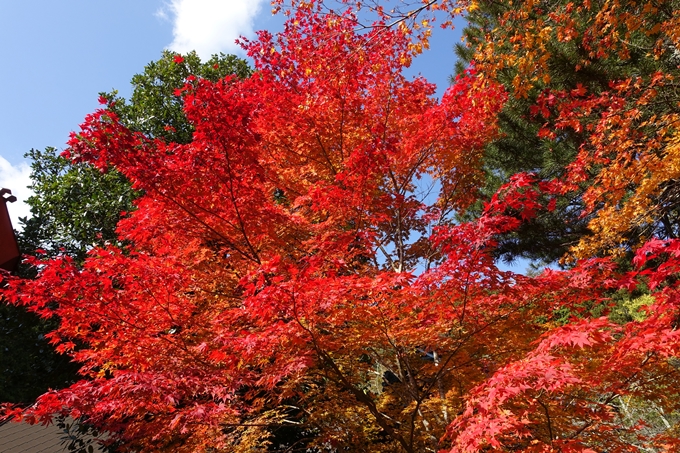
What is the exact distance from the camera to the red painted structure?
732cm

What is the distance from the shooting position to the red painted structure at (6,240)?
7.32 metres

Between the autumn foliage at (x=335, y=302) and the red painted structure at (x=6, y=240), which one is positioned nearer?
the autumn foliage at (x=335, y=302)

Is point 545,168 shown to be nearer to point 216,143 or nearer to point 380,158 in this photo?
point 380,158

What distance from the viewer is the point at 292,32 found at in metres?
8.06

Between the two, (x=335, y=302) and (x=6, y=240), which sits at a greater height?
(x=6, y=240)

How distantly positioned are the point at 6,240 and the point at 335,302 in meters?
7.31

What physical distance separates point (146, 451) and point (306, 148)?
5094 millimetres

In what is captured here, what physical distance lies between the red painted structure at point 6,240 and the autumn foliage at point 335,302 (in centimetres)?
337

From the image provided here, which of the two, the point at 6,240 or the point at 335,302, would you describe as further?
the point at 6,240

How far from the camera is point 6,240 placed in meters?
7.63

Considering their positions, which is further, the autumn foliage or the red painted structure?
the red painted structure

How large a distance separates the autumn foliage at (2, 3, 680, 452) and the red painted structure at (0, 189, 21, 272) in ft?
11.1

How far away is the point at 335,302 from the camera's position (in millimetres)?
3709

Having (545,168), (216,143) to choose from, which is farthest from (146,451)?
(545,168)
